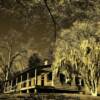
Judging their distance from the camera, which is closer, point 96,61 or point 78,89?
point 96,61

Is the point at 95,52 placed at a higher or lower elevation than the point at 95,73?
higher

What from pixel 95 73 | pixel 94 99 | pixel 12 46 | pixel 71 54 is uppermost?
pixel 12 46

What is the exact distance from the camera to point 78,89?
1640 inches

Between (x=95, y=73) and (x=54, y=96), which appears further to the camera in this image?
(x=95, y=73)

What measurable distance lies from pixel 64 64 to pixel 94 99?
295 inches

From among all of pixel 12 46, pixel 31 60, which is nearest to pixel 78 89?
pixel 12 46

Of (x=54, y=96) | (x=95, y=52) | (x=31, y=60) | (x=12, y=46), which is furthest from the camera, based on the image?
(x=31, y=60)

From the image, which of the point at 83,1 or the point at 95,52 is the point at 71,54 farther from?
the point at 83,1

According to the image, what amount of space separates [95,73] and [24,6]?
27.1 metres

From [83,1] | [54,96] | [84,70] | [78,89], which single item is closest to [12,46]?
[78,89]

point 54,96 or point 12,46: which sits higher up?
point 12,46

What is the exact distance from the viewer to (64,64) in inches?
1404

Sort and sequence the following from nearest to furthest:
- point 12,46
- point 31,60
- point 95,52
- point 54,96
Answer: point 54,96
point 95,52
point 12,46
point 31,60

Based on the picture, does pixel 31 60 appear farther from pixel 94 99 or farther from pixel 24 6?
pixel 24 6
